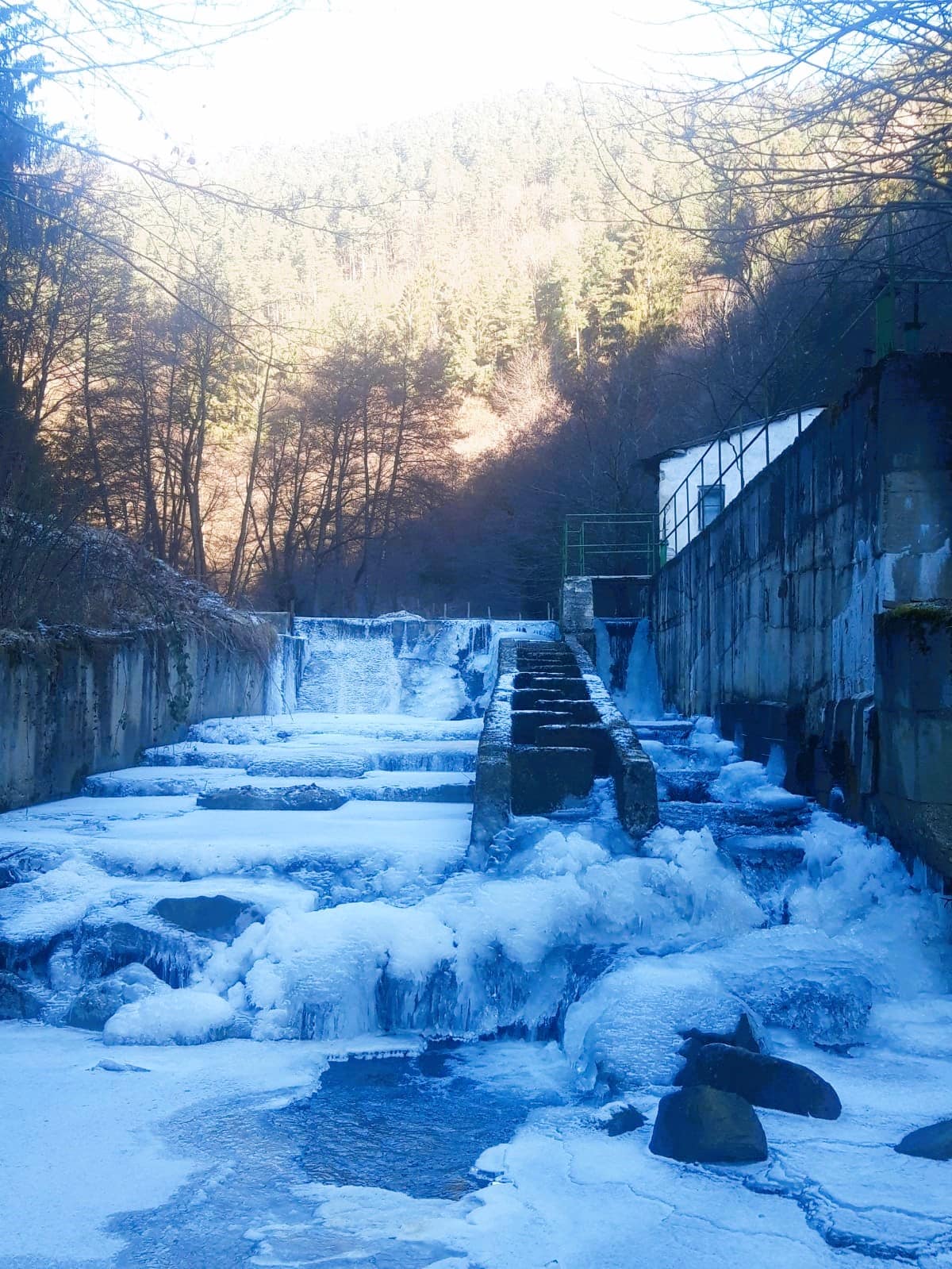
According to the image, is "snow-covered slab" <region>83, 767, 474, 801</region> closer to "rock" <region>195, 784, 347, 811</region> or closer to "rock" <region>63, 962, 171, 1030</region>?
"rock" <region>195, 784, 347, 811</region>

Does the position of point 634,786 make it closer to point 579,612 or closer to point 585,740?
point 585,740

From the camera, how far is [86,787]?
9477 mm

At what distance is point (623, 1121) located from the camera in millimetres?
3994

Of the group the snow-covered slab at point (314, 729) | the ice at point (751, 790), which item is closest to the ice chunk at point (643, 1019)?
the ice at point (751, 790)

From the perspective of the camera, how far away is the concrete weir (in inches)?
290

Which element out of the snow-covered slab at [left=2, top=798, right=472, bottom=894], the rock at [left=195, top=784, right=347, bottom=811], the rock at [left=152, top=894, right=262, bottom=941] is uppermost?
the rock at [left=195, top=784, right=347, bottom=811]

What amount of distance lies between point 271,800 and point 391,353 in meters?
34.1

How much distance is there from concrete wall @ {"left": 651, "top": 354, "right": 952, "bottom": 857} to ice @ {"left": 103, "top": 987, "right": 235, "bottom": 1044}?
4117mm

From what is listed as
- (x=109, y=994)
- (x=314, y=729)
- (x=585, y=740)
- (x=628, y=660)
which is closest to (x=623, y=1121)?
(x=109, y=994)

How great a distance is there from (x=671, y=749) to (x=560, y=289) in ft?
145

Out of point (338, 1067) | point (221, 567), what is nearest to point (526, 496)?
point (221, 567)

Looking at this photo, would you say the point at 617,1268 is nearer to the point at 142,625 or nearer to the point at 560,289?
the point at 142,625

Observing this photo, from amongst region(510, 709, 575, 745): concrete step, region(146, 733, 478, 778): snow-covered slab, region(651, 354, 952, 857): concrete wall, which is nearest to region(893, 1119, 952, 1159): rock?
region(651, 354, 952, 857): concrete wall

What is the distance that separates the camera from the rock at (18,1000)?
5.37m
